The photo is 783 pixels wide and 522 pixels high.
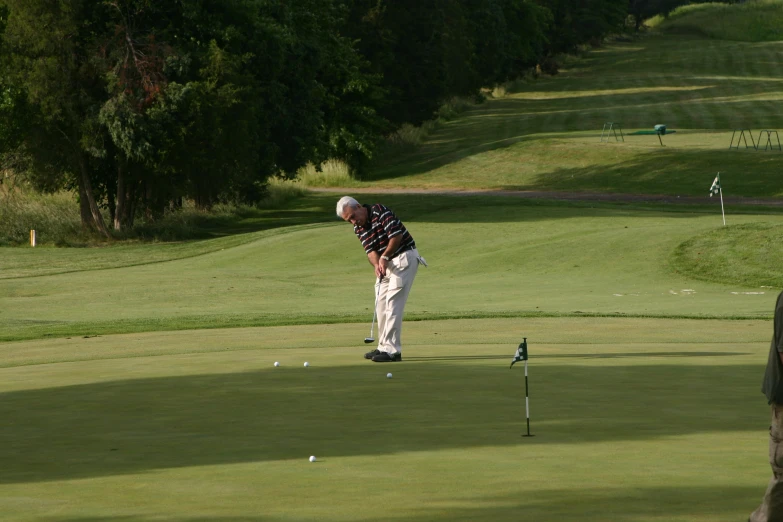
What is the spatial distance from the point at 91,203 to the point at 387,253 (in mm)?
31144

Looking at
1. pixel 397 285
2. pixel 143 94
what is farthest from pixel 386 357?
pixel 143 94

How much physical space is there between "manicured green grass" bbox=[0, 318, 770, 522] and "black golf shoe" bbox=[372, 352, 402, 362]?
12 centimetres

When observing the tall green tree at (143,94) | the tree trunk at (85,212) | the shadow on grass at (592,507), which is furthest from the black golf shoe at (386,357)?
the tree trunk at (85,212)

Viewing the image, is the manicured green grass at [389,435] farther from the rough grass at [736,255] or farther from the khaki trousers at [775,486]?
the rough grass at [736,255]

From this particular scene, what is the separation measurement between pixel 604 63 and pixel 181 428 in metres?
111

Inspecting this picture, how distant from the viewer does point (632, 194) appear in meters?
51.7

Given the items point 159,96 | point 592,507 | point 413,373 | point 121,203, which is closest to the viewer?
point 592,507

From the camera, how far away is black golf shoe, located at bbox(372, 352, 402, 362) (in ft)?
45.1

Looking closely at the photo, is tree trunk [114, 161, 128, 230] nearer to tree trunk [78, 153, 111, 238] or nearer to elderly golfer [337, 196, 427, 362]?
tree trunk [78, 153, 111, 238]

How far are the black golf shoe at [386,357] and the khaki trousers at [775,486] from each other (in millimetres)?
7755

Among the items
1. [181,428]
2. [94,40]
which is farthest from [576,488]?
[94,40]

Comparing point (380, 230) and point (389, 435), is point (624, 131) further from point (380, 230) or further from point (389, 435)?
point (389, 435)

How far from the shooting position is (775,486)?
5988 mm

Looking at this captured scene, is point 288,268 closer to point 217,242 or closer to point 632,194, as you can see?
point 217,242
